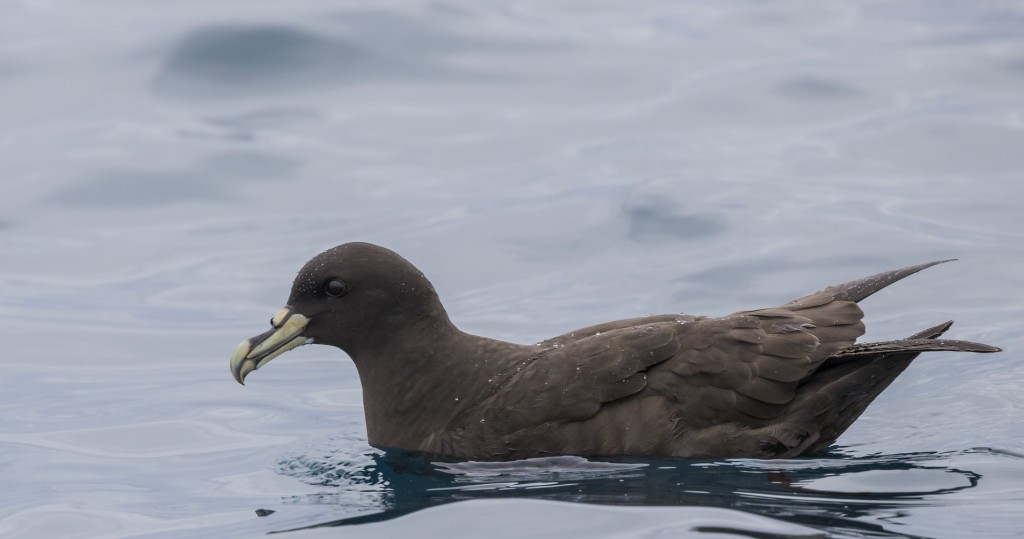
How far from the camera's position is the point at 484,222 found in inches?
530

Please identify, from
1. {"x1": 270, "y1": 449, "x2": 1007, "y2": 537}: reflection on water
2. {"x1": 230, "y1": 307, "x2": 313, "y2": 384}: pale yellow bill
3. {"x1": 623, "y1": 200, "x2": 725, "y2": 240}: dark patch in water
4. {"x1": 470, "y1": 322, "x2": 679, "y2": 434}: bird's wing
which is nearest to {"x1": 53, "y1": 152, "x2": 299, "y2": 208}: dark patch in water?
{"x1": 623, "y1": 200, "x2": 725, "y2": 240}: dark patch in water

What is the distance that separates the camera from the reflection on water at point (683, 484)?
22.9ft

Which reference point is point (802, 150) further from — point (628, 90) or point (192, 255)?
point (192, 255)

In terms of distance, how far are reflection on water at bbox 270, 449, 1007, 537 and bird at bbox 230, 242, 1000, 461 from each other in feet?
0.32

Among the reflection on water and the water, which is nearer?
the reflection on water

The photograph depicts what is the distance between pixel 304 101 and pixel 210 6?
2142 millimetres

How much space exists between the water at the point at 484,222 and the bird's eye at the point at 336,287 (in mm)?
862

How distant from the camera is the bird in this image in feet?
25.0

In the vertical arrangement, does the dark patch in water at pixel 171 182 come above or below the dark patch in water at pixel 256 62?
below

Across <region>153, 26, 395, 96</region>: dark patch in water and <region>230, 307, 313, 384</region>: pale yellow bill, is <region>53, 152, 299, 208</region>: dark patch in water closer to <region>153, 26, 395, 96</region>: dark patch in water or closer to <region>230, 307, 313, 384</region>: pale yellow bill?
<region>153, 26, 395, 96</region>: dark patch in water

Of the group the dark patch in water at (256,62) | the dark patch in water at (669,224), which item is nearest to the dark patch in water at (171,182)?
the dark patch in water at (256,62)

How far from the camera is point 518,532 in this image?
267 inches

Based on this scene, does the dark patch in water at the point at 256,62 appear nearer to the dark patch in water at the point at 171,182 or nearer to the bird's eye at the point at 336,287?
the dark patch in water at the point at 171,182

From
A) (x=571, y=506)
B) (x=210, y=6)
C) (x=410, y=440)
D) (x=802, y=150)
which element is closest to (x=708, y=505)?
(x=571, y=506)
